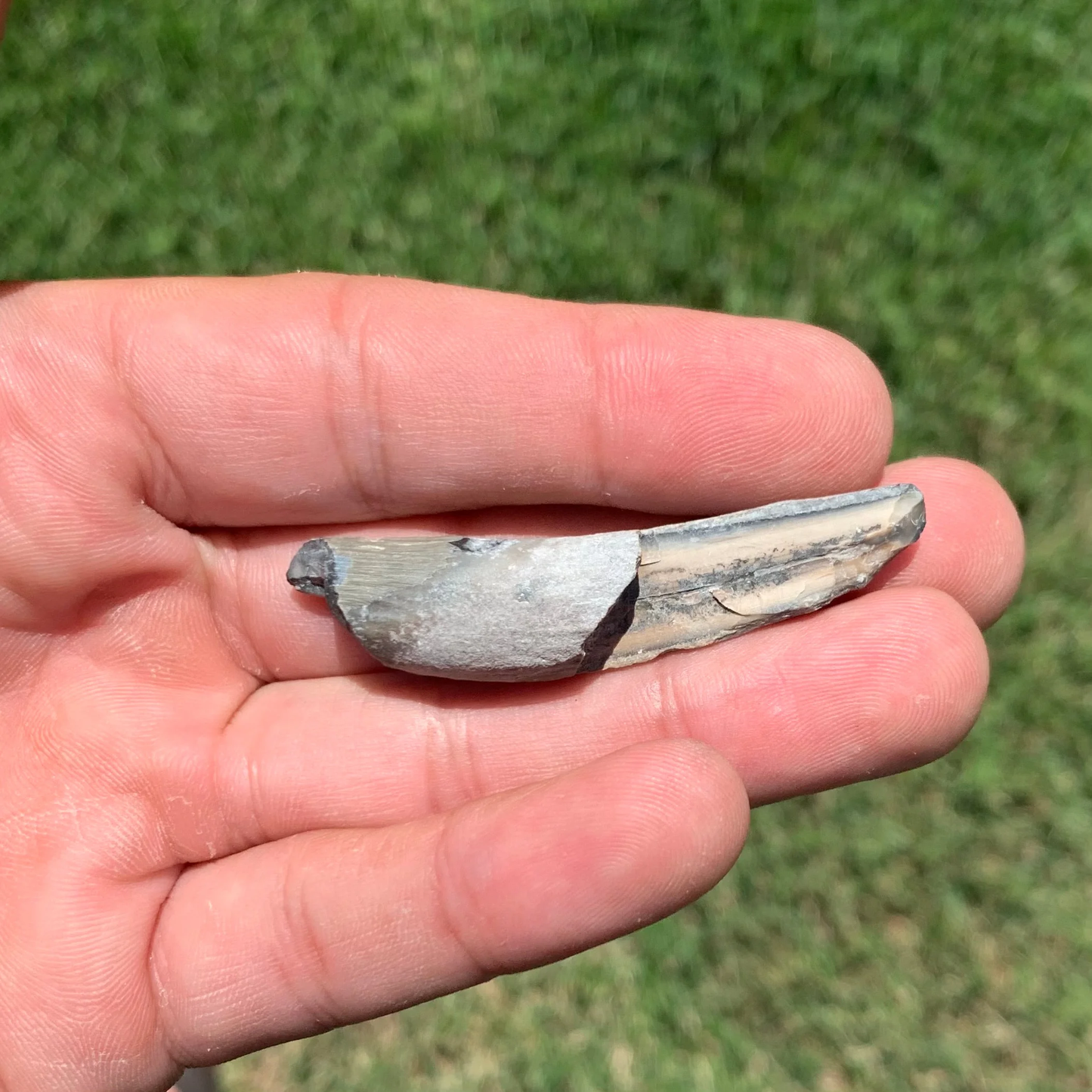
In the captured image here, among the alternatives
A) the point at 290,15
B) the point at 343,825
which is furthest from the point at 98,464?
the point at 290,15

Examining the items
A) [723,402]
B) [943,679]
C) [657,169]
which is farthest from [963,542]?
[657,169]

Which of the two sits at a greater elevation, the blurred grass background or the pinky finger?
the blurred grass background

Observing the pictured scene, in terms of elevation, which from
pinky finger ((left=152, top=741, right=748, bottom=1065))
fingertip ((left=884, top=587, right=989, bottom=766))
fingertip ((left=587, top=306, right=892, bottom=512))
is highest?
fingertip ((left=587, top=306, right=892, bottom=512))

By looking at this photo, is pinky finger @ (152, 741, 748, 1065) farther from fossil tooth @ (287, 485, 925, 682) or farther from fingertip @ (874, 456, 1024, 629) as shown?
fingertip @ (874, 456, 1024, 629)

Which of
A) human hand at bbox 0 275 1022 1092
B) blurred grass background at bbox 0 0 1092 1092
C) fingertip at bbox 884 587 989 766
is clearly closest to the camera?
human hand at bbox 0 275 1022 1092

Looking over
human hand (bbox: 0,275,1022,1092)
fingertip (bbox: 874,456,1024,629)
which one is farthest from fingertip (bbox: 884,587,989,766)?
fingertip (bbox: 874,456,1024,629)

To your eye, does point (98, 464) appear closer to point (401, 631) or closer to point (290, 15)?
point (401, 631)

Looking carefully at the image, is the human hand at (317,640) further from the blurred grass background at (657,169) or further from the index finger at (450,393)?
the blurred grass background at (657,169)

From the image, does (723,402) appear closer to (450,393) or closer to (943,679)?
(450,393)

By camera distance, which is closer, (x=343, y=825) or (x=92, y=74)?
(x=343, y=825)
